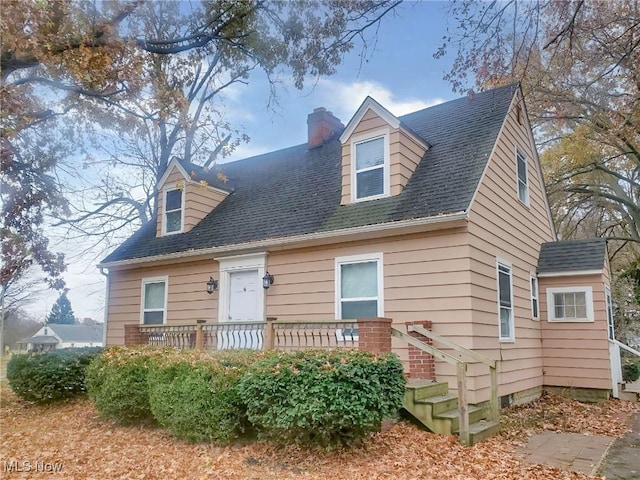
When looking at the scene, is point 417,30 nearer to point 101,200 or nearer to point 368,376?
point 368,376

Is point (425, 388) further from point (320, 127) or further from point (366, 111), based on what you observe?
point (320, 127)

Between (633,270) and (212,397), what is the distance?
16.1m

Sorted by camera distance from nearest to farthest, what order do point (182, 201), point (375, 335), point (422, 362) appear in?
point (375, 335)
point (422, 362)
point (182, 201)

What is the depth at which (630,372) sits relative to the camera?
12836 millimetres

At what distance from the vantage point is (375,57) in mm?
5969

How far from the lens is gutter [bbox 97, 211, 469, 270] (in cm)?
790

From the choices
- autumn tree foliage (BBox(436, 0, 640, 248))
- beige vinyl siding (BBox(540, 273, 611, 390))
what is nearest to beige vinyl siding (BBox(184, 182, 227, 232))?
autumn tree foliage (BBox(436, 0, 640, 248))

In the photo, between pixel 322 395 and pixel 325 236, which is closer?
pixel 322 395

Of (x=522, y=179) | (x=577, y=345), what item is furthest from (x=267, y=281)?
(x=577, y=345)

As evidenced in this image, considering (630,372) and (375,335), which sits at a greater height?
(375,335)

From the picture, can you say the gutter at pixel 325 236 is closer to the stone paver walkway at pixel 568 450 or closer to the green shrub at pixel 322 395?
the green shrub at pixel 322 395

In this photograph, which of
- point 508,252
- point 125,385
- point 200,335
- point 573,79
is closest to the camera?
point 125,385

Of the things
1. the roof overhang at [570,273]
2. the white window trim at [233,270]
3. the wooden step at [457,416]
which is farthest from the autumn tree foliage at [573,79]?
the white window trim at [233,270]

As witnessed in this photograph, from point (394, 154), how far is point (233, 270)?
180 inches
